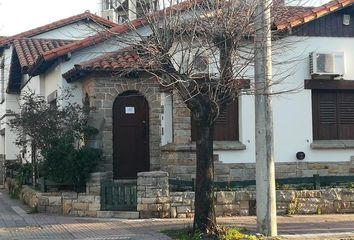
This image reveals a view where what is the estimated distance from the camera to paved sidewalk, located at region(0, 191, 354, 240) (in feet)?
34.9

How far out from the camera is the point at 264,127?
33.5ft

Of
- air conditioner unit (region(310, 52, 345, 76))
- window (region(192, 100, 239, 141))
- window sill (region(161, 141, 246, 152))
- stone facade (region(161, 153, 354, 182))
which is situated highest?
air conditioner unit (region(310, 52, 345, 76))

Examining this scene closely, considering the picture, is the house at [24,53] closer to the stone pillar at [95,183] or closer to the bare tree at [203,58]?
the stone pillar at [95,183]

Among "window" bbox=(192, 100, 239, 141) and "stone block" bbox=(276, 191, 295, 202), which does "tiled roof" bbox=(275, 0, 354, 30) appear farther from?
"stone block" bbox=(276, 191, 295, 202)

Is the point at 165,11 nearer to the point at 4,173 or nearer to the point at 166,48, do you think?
the point at 166,48

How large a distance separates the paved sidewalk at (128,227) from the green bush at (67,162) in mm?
1118

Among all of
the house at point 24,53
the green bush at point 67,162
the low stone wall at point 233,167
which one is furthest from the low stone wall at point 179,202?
the house at point 24,53

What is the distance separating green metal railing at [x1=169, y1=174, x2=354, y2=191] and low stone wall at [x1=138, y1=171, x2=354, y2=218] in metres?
0.34

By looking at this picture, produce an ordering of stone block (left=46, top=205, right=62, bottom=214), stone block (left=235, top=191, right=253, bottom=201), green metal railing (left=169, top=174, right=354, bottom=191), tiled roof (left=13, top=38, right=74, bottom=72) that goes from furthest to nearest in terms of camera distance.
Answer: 1. tiled roof (left=13, top=38, right=74, bottom=72)
2. stone block (left=46, top=205, right=62, bottom=214)
3. green metal railing (left=169, top=174, right=354, bottom=191)
4. stone block (left=235, top=191, right=253, bottom=201)

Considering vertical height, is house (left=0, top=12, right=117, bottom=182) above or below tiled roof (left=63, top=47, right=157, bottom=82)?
above

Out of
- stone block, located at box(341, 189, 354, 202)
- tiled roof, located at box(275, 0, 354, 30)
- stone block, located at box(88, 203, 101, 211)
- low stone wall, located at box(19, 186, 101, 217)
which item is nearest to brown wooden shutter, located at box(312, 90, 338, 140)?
tiled roof, located at box(275, 0, 354, 30)

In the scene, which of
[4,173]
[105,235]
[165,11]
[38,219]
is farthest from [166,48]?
[4,173]

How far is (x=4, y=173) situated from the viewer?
24.1 meters

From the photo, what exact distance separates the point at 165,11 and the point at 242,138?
572cm
